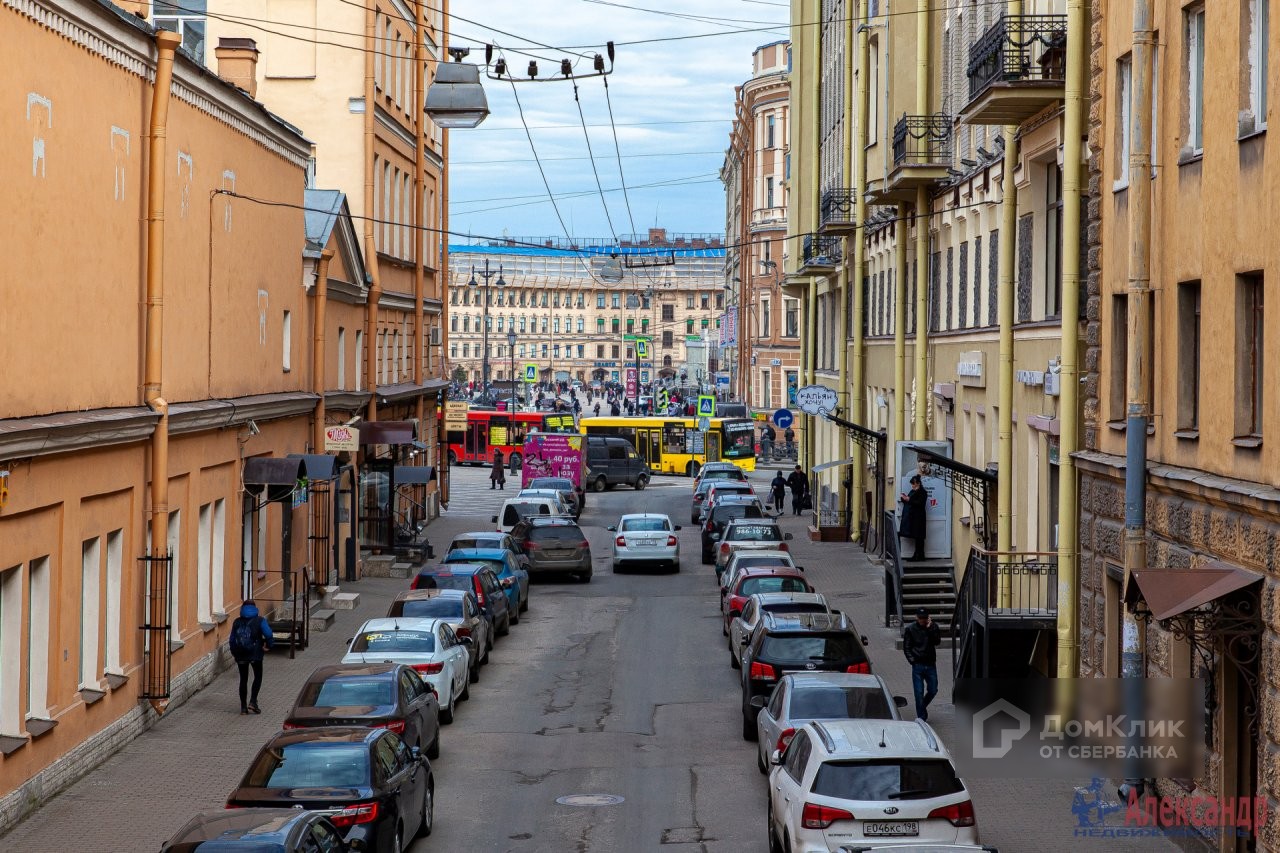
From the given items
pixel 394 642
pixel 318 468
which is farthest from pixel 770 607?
pixel 318 468

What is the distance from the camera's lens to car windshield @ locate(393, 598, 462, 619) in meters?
23.8

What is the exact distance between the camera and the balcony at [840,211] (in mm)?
39844

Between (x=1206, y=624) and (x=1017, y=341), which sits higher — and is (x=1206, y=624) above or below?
below

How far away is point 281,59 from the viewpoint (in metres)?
40.5

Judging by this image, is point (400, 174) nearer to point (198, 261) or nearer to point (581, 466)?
point (581, 466)

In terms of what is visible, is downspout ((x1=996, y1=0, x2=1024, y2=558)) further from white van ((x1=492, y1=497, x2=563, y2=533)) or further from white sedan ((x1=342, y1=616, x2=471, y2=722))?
white van ((x1=492, y1=497, x2=563, y2=533))

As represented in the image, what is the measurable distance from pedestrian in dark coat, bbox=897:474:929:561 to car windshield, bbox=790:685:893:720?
12410 mm

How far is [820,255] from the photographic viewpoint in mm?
46031

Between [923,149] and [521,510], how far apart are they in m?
17.4

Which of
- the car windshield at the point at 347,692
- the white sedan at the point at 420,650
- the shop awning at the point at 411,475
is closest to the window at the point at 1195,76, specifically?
the car windshield at the point at 347,692

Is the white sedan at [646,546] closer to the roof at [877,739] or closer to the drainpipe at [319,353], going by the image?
the drainpipe at [319,353]

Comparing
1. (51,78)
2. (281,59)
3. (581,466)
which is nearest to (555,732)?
(51,78)

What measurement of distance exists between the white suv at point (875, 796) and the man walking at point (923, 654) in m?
6.25

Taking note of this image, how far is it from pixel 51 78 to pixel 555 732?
32.1ft
